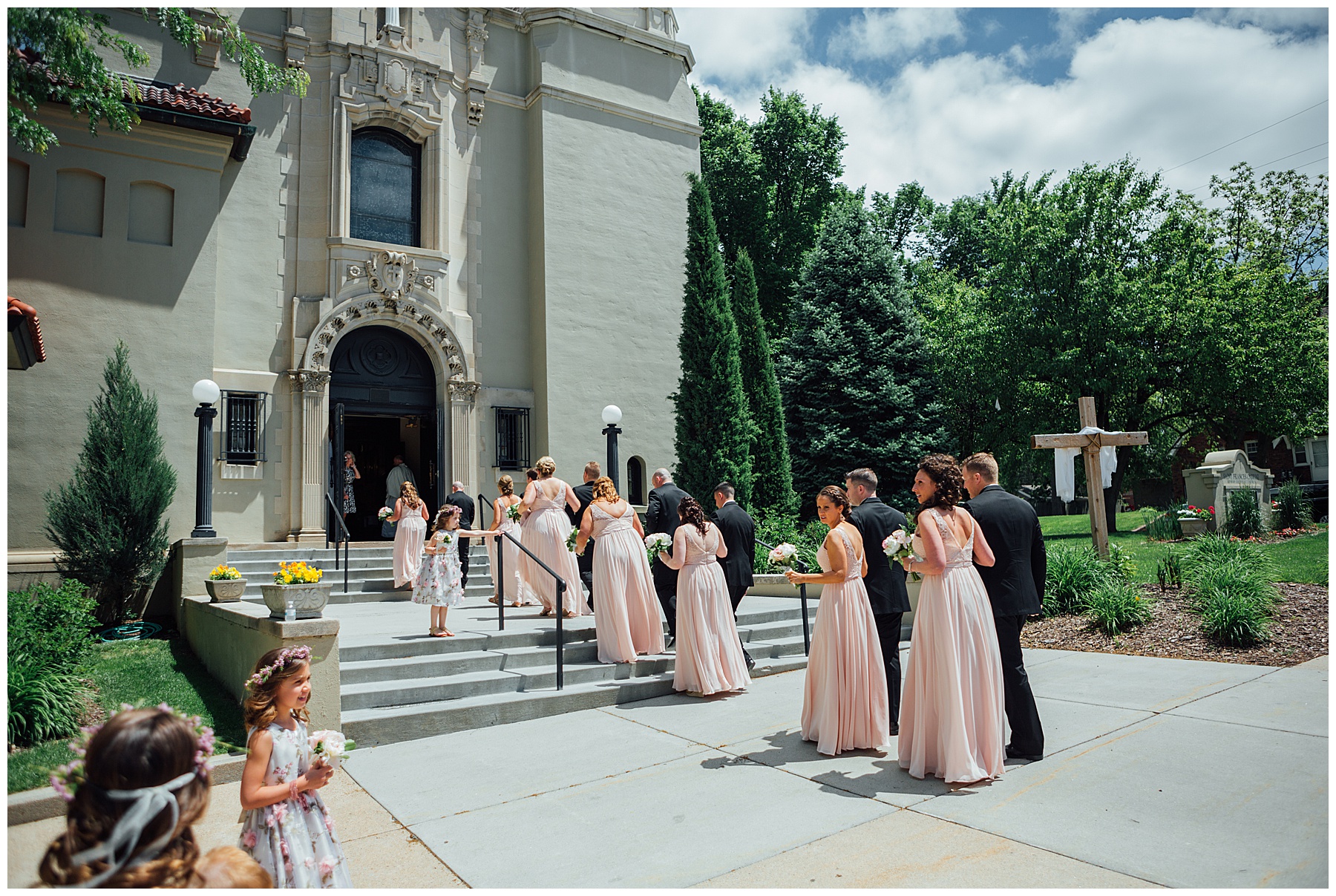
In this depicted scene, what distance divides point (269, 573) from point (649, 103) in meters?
13.7

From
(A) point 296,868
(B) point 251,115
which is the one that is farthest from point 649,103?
(A) point 296,868

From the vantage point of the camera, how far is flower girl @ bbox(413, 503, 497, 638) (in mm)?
8828

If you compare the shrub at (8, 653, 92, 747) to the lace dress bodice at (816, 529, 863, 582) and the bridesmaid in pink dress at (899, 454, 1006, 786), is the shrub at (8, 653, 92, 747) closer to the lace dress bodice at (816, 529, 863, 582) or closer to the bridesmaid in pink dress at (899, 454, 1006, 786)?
the lace dress bodice at (816, 529, 863, 582)

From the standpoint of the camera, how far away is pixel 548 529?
37.1 feet

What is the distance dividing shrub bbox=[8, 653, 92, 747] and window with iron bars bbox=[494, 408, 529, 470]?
35.4 ft

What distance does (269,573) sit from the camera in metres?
13.4

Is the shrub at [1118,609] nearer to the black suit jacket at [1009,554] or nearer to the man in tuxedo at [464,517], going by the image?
the black suit jacket at [1009,554]

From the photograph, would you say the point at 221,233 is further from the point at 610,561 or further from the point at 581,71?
the point at 610,561

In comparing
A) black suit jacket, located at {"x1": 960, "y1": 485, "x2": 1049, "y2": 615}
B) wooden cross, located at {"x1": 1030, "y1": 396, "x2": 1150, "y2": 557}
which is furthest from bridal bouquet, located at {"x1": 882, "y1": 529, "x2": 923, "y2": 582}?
wooden cross, located at {"x1": 1030, "y1": 396, "x2": 1150, "y2": 557}

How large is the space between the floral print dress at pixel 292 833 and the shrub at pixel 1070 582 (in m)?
9.97

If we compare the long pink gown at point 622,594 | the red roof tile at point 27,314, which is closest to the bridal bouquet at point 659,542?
the long pink gown at point 622,594

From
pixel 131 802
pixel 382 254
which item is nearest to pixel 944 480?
pixel 131 802

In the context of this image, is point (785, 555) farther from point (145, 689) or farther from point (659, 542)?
point (145, 689)

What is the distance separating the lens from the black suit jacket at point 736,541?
8.47 m
